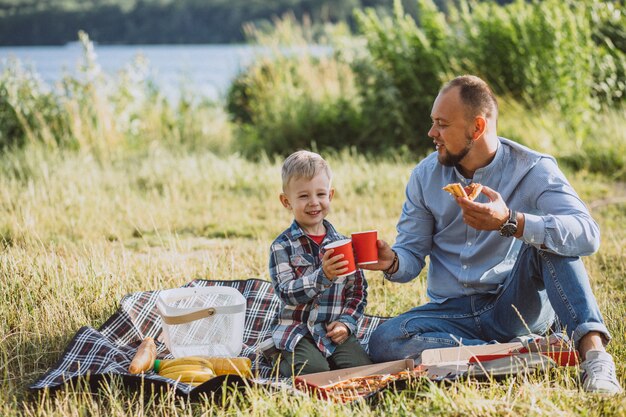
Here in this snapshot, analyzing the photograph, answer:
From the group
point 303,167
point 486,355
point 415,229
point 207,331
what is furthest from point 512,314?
point 207,331

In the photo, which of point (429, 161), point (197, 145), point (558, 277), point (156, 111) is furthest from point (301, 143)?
point (558, 277)

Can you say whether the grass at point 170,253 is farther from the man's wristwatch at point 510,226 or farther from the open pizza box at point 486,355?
the man's wristwatch at point 510,226

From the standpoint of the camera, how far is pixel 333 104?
500 inches

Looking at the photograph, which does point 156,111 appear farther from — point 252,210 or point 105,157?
point 252,210

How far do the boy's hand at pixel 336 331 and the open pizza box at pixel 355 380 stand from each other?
0.26 metres

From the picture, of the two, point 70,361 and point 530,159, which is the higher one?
point 530,159

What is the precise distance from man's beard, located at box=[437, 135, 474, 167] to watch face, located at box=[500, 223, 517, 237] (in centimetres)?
66

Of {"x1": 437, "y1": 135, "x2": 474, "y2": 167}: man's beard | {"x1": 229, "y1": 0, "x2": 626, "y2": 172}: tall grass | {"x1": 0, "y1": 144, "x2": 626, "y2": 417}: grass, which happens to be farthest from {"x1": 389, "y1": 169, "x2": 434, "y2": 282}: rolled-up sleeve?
{"x1": 229, "y1": 0, "x2": 626, "y2": 172}: tall grass

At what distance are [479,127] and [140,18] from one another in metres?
40.7

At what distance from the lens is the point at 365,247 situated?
3.96 m

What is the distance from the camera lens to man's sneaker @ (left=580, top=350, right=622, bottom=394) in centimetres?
365

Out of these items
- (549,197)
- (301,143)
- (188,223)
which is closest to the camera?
(549,197)

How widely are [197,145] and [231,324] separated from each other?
27.2ft

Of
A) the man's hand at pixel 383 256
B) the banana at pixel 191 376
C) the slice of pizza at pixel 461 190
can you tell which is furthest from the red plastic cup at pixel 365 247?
the banana at pixel 191 376
